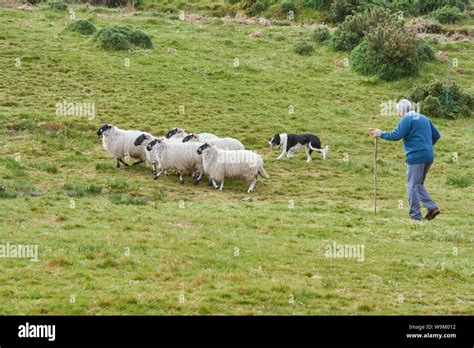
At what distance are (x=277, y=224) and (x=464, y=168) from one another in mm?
11938

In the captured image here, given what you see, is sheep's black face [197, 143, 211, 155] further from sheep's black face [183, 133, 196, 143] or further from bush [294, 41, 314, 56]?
bush [294, 41, 314, 56]

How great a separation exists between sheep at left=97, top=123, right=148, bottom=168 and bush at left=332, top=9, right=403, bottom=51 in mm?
21570

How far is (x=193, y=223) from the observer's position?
1628 centimetres

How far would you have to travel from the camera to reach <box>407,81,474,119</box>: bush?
108 ft

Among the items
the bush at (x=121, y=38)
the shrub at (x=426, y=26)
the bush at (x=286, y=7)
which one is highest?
the bush at (x=286, y=7)

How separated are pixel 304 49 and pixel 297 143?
58.1ft

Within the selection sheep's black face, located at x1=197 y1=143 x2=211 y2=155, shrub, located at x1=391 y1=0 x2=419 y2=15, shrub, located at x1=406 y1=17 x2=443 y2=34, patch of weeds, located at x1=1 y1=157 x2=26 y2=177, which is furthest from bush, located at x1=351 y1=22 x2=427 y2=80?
patch of weeds, located at x1=1 y1=157 x2=26 y2=177

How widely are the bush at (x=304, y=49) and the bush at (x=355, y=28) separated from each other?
4.87 ft

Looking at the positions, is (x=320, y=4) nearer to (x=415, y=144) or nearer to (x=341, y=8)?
(x=341, y=8)

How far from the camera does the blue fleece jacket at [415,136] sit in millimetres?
16219

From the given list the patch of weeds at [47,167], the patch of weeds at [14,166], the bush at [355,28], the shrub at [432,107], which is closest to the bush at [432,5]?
the bush at [355,28]

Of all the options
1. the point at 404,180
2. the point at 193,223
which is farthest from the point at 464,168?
the point at 193,223

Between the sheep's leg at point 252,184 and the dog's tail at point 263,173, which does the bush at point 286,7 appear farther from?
the sheep's leg at point 252,184

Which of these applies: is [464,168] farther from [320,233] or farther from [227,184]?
[320,233]
